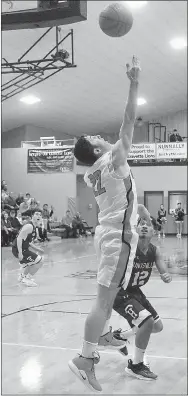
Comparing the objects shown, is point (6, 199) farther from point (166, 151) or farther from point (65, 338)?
point (65, 338)

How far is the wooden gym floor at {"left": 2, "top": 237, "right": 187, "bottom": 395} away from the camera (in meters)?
2.40

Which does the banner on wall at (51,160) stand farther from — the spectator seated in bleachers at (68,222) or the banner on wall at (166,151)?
the spectator seated in bleachers at (68,222)

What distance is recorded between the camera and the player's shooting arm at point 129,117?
1766mm

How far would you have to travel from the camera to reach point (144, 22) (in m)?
6.19

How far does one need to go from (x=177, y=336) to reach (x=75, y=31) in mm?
3194

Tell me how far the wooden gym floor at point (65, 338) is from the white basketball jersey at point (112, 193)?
2.72 feet

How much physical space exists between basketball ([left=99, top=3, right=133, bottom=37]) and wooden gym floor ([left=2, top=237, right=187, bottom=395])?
4.90 feet

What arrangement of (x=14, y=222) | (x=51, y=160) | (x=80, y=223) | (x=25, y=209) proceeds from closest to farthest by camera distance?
1. (x=51, y=160)
2. (x=25, y=209)
3. (x=80, y=223)
4. (x=14, y=222)

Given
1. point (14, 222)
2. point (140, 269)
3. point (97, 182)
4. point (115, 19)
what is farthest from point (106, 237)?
point (14, 222)

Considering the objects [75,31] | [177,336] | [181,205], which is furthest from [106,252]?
[181,205]

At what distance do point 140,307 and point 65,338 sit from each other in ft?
3.12

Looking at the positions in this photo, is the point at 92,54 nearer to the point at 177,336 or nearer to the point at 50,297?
the point at 50,297

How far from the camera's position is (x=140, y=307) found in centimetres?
252

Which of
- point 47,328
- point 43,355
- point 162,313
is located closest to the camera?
point 43,355
